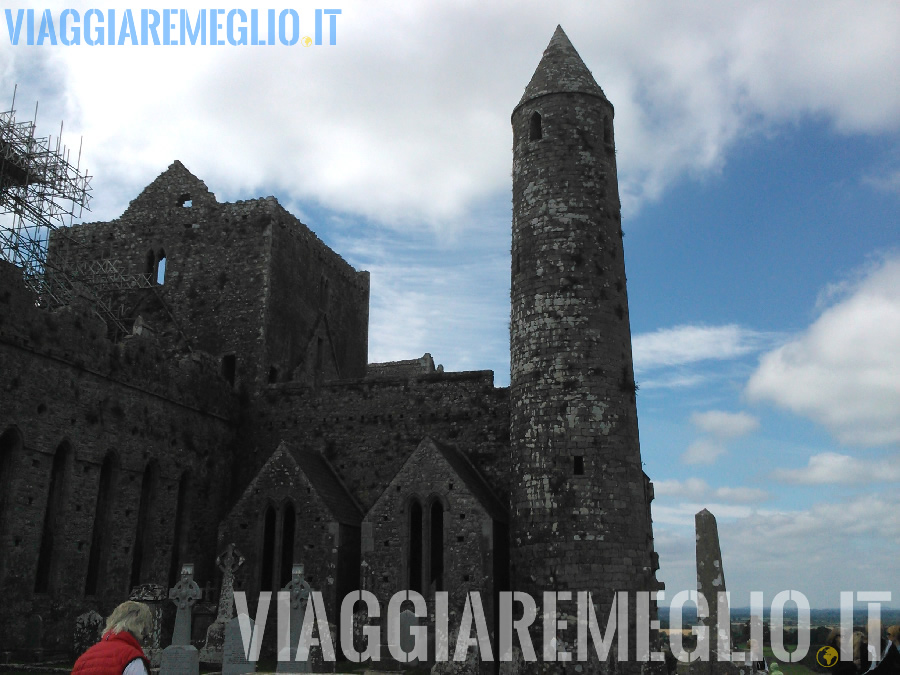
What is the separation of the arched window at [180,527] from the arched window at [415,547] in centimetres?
673

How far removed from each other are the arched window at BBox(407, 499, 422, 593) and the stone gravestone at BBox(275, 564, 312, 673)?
4264 millimetres

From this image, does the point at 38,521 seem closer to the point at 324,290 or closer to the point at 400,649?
the point at 400,649

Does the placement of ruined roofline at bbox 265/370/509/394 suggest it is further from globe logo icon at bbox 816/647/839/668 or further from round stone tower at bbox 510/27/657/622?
globe logo icon at bbox 816/647/839/668

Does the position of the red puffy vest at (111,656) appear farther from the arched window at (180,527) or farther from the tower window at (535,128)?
the arched window at (180,527)

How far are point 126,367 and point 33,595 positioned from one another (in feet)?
18.6

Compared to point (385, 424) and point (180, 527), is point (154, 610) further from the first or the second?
point (385, 424)

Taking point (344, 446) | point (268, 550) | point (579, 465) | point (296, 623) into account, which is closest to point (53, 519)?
point (268, 550)

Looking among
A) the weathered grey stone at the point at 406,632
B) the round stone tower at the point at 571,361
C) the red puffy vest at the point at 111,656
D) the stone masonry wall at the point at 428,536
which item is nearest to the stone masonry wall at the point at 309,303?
the stone masonry wall at the point at 428,536

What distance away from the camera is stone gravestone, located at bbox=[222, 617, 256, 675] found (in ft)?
51.5

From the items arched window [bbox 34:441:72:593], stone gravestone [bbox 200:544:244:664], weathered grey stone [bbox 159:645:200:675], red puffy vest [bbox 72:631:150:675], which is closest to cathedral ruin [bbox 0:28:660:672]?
arched window [bbox 34:441:72:593]

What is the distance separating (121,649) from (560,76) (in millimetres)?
18640

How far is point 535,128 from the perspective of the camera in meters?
21.2

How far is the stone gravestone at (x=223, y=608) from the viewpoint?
18344 millimetres

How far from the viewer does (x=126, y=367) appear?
21.0 metres
